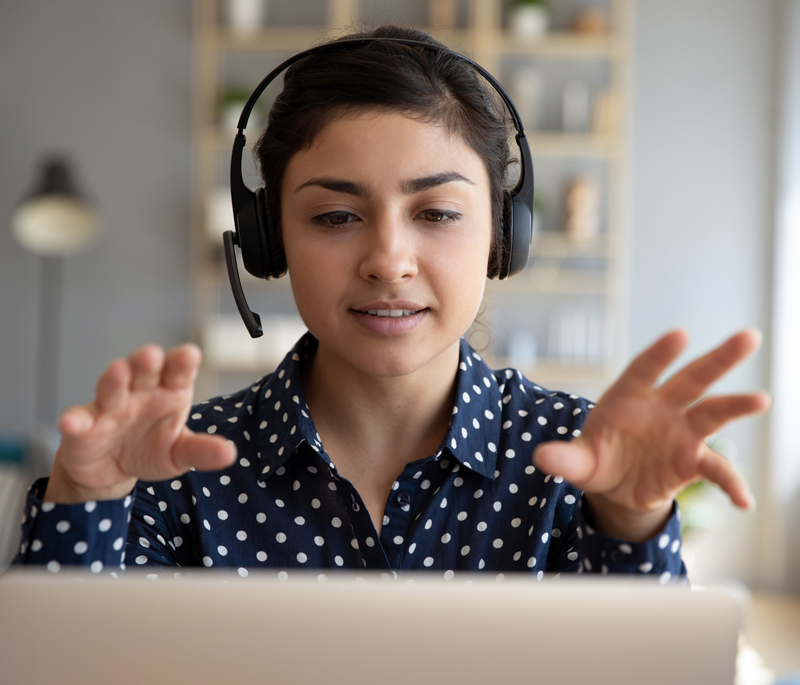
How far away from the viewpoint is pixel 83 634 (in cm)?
46

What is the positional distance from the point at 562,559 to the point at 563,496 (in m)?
0.08

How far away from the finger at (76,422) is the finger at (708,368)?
49 cm

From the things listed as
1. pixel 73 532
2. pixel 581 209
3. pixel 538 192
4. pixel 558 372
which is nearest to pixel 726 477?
pixel 73 532

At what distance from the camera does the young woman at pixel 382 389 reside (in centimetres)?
96

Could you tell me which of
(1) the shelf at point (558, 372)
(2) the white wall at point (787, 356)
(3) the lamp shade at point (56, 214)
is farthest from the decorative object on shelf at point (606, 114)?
(3) the lamp shade at point (56, 214)

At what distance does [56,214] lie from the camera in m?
3.50

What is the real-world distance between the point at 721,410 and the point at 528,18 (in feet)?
10.5

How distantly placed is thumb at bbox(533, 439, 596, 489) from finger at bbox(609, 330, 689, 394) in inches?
2.6

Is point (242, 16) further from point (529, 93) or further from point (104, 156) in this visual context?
point (529, 93)

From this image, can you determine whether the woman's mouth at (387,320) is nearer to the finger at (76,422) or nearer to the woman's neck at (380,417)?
the woman's neck at (380,417)

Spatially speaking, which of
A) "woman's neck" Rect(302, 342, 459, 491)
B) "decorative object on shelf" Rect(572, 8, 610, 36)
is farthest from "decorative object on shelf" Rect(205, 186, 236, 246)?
"woman's neck" Rect(302, 342, 459, 491)

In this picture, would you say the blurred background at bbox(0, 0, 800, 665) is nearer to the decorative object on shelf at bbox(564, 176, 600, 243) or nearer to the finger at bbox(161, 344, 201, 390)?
the decorative object on shelf at bbox(564, 176, 600, 243)

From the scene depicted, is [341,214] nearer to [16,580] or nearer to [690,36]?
[16,580]

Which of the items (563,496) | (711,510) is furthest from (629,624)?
(711,510)
